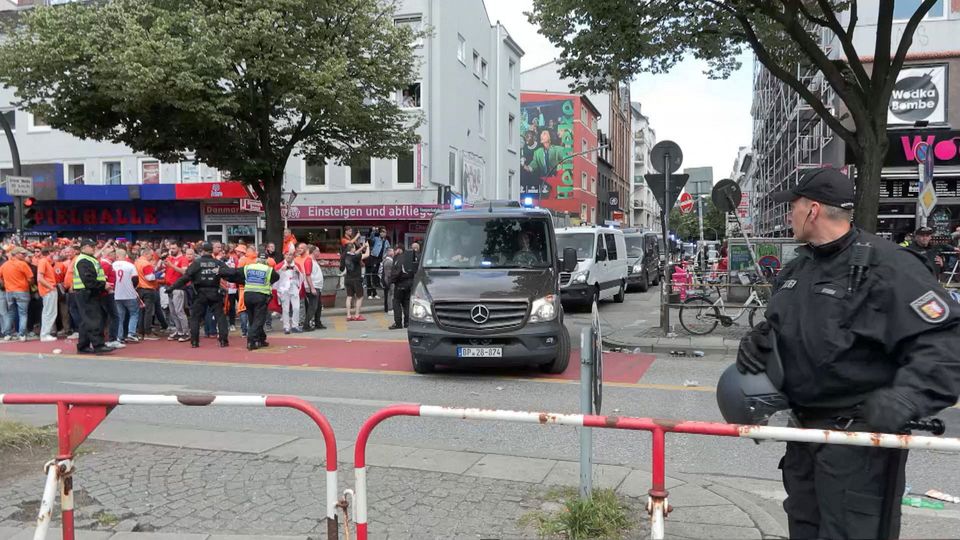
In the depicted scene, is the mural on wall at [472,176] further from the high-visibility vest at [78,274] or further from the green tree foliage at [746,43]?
the high-visibility vest at [78,274]

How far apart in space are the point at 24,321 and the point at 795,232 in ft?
49.1

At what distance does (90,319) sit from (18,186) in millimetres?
7165

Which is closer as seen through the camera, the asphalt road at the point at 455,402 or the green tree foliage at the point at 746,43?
the asphalt road at the point at 455,402

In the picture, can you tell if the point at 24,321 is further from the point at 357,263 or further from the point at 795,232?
the point at 795,232

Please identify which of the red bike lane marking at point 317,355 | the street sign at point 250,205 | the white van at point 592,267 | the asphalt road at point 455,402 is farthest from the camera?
the street sign at point 250,205

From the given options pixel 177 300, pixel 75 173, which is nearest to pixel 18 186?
pixel 177 300

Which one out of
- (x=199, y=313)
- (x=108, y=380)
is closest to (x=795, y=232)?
(x=108, y=380)

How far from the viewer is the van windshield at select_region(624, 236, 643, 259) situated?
2447 centimetres

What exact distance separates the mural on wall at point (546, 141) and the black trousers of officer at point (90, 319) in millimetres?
45163

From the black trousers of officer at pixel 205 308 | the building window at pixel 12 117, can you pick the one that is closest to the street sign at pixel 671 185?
the black trousers of officer at pixel 205 308

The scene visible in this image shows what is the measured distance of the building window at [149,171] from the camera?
31.7m

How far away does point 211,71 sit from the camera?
49.5ft

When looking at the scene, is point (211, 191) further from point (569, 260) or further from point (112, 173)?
point (569, 260)

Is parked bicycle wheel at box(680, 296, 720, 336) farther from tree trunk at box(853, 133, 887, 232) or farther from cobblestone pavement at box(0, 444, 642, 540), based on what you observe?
cobblestone pavement at box(0, 444, 642, 540)
